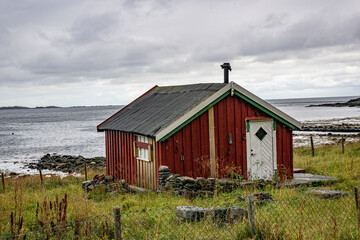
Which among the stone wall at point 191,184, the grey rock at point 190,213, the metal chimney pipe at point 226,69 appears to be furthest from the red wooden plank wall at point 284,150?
the grey rock at point 190,213

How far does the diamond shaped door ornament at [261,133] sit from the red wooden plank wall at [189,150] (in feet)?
6.84

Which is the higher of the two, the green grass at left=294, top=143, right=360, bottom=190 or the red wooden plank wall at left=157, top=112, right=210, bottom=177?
the red wooden plank wall at left=157, top=112, right=210, bottom=177

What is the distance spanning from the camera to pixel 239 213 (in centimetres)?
779

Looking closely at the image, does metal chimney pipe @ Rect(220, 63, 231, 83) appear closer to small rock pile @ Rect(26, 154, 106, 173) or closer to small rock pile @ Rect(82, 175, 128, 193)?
small rock pile @ Rect(82, 175, 128, 193)

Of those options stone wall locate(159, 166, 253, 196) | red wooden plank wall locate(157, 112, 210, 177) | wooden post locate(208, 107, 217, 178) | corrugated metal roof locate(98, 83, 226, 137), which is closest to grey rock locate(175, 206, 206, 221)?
stone wall locate(159, 166, 253, 196)

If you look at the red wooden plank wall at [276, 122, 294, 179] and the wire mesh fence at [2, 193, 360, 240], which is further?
the red wooden plank wall at [276, 122, 294, 179]

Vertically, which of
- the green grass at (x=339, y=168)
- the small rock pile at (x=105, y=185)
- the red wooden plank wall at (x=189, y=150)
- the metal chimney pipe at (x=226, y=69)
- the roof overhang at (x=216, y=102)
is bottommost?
the small rock pile at (x=105, y=185)

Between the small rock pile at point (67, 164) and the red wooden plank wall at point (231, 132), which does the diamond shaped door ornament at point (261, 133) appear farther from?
the small rock pile at point (67, 164)

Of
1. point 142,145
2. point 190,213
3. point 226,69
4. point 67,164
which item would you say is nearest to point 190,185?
point 142,145

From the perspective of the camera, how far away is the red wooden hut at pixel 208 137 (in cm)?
1231

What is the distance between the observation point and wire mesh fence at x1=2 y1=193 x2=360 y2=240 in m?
6.21

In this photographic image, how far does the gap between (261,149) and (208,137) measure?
7.26 ft

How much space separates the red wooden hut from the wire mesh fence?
404 centimetres

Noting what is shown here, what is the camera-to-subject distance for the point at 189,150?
41.1 ft
